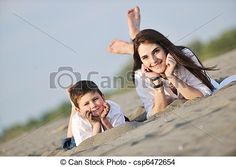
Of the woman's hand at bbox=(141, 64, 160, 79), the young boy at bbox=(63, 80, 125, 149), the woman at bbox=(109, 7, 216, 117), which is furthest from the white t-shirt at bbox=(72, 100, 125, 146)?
the woman's hand at bbox=(141, 64, 160, 79)

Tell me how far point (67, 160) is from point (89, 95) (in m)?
0.59

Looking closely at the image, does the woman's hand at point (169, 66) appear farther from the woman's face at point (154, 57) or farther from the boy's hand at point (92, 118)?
the boy's hand at point (92, 118)

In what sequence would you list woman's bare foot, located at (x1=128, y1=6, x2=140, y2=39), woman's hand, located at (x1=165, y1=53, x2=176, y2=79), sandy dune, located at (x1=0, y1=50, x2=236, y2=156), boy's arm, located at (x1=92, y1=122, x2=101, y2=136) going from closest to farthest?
sandy dune, located at (x1=0, y1=50, x2=236, y2=156)
woman's hand, located at (x1=165, y1=53, x2=176, y2=79)
boy's arm, located at (x1=92, y1=122, x2=101, y2=136)
woman's bare foot, located at (x1=128, y1=6, x2=140, y2=39)

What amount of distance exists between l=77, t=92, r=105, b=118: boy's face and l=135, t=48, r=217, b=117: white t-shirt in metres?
0.33

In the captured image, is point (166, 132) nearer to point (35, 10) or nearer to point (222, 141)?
point (222, 141)

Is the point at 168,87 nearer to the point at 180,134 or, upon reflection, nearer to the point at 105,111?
the point at 105,111

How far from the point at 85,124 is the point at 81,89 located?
0.80 ft

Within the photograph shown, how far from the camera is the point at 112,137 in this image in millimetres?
3023

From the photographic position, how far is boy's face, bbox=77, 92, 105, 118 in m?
3.34

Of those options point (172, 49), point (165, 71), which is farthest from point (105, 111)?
point (172, 49)

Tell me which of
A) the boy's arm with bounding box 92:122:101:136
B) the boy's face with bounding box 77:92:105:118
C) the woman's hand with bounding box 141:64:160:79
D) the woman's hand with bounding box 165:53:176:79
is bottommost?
the boy's arm with bounding box 92:122:101:136

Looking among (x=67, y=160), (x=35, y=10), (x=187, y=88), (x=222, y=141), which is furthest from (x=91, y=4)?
(x=222, y=141)

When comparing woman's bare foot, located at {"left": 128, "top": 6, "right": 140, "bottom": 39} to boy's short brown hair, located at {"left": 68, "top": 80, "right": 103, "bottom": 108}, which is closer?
boy's short brown hair, located at {"left": 68, "top": 80, "right": 103, "bottom": 108}

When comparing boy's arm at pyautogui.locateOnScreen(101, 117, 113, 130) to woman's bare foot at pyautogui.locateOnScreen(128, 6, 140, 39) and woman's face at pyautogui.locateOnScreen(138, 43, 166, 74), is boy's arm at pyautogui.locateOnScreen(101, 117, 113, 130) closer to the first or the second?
woman's face at pyautogui.locateOnScreen(138, 43, 166, 74)
